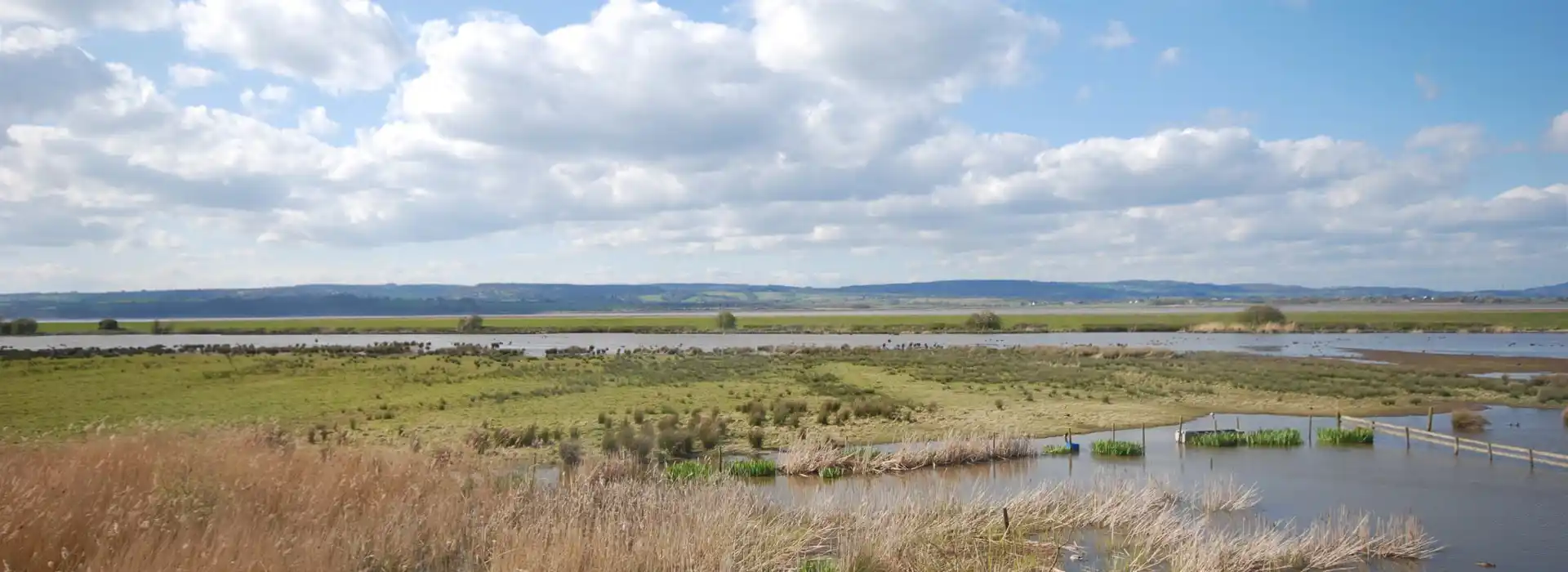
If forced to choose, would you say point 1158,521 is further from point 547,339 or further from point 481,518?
point 547,339

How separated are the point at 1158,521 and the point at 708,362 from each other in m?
46.3

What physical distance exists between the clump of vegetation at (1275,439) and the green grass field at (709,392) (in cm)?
494

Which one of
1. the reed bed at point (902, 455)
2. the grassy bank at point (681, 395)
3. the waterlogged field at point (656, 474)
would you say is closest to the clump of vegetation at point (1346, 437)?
the waterlogged field at point (656, 474)

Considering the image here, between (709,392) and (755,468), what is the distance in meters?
18.9

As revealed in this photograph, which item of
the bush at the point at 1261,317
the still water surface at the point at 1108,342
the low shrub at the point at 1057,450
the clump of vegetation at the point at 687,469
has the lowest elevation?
the still water surface at the point at 1108,342

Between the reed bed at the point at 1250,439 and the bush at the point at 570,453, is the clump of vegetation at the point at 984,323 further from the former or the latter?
the bush at the point at 570,453

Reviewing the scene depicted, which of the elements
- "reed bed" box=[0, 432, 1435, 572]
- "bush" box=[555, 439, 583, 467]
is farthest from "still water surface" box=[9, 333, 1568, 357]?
"reed bed" box=[0, 432, 1435, 572]

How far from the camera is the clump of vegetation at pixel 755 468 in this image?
21.9 m

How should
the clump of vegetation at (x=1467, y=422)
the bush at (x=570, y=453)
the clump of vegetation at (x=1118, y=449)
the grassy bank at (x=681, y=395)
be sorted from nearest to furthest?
the bush at (x=570, y=453) < the clump of vegetation at (x=1118, y=449) < the grassy bank at (x=681, y=395) < the clump of vegetation at (x=1467, y=422)

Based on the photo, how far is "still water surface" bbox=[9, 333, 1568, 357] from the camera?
71.7 m

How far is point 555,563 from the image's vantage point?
9914 mm

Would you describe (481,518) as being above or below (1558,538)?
above

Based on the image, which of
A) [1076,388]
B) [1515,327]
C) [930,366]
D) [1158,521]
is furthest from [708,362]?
[1515,327]

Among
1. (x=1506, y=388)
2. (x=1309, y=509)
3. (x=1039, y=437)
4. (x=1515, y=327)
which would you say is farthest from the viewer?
(x=1515, y=327)
